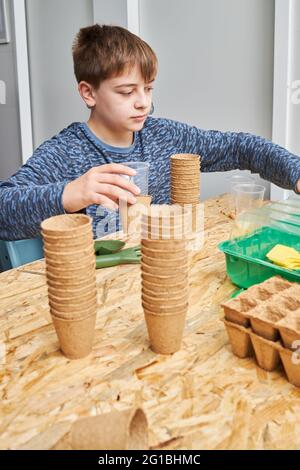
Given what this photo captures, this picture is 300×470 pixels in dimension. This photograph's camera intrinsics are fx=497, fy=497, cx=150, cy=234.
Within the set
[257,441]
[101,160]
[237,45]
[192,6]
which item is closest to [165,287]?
[257,441]

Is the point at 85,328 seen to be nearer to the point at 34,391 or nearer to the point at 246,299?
the point at 34,391

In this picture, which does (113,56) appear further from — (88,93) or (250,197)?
(250,197)

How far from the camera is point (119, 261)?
1.14m

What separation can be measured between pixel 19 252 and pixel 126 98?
22.7 inches

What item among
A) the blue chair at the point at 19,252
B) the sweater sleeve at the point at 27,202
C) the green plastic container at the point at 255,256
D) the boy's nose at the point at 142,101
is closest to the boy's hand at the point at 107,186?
the sweater sleeve at the point at 27,202

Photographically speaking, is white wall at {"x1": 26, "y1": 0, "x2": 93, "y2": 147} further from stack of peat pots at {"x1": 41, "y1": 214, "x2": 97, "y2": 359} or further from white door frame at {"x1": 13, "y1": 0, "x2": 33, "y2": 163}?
stack of peat pots at {"x1": 41, "y1": 214, "x2": 97, "y2": 359}

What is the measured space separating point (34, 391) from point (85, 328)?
0.39 feet

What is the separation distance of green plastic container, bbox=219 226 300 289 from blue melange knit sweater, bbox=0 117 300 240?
1.24ft

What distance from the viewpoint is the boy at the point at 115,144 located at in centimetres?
128

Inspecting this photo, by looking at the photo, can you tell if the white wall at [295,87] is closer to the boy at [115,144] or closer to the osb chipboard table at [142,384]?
the boy at [115,144]

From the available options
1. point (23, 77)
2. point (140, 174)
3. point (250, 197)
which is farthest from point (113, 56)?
point (23, 77)

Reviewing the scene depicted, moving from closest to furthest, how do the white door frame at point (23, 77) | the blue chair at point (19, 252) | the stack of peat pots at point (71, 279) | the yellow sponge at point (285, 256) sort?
the stack of peat pots at point (71, 279) < the yellow sponge at point (285, 256) < the blue chair at point (19, 252) < the white door frame at point (23, 77)

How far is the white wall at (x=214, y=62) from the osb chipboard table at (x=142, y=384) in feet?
4.55

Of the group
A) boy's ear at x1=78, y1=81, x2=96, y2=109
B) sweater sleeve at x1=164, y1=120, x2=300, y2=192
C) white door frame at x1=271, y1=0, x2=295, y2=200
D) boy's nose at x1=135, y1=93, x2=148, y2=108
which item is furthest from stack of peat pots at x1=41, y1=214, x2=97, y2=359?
white door frame at x1=271, y1=0, x2=295, y2=200
